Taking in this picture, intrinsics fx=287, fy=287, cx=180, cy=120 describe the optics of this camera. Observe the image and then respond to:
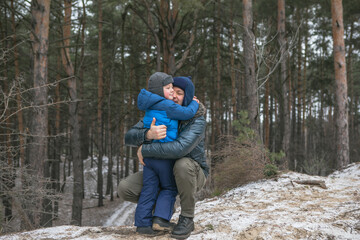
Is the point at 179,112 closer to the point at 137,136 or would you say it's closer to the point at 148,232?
the point at 137,136

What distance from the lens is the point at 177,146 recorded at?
100 inches

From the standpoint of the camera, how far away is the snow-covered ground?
2.71 m

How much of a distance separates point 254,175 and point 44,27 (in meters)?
5.39

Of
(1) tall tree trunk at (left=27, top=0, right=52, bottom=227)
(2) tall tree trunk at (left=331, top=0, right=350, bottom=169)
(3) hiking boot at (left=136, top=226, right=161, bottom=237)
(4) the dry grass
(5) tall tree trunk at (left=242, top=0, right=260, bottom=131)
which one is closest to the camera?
(3) hiking boot at (left=136, top=226, right=161, bottom=237)

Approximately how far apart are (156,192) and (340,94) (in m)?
7.78

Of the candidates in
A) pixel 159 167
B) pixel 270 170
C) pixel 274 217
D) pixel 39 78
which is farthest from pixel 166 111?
pixel 39 78

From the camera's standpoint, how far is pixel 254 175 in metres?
5.43

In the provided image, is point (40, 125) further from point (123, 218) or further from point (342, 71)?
point (342, 71)

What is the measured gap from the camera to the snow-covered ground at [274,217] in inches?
107

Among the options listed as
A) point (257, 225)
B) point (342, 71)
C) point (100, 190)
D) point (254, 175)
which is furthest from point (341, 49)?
point (100, 190)

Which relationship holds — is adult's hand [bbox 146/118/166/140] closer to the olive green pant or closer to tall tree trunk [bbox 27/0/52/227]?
the olive green pant

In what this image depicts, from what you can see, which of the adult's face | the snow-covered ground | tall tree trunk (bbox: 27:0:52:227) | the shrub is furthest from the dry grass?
tall tree trunk (bbox: 27:0:52:227)

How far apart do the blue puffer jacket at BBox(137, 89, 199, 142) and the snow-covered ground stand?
3.27 ft

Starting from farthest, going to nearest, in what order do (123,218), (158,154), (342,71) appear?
(123,218), (342,71), (158,154)
